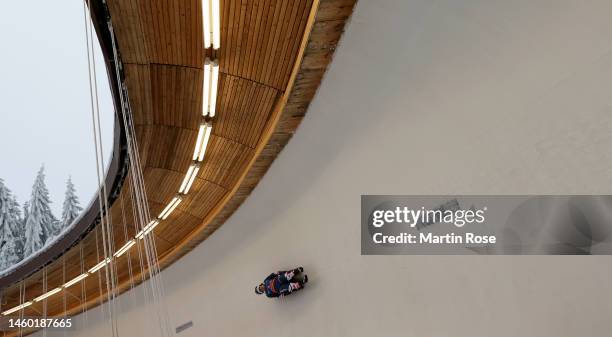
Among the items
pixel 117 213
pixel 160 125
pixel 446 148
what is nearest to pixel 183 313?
pixel 117 213

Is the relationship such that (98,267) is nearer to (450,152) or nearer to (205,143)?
(205,143)

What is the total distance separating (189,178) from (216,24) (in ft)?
18.6

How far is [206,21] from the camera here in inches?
257

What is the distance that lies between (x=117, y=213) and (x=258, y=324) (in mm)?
4101

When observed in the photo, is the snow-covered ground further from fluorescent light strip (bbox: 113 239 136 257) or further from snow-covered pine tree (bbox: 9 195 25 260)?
snow-covered pine tree (bbox: 9 195 25 260)

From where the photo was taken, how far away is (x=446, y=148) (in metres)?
6.23

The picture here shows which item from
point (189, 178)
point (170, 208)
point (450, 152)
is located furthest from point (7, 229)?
point (450, 152)

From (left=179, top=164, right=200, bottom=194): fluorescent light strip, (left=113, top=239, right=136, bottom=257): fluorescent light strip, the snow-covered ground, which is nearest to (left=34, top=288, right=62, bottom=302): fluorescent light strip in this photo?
(left=113, top=239, right=136, bottom=257): fluorescent light strip

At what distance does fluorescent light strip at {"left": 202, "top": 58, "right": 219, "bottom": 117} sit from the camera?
753 centimetres

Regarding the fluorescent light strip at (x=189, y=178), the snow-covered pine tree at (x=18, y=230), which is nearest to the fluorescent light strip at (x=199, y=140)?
Answer: the fluorescent light strip at (x=189, y=178)

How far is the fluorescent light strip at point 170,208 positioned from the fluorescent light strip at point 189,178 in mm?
612

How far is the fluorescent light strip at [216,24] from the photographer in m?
6.24

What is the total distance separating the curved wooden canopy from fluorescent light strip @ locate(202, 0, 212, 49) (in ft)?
0.29

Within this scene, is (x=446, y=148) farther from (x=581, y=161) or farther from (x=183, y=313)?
(x=183, y=313)
